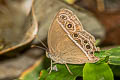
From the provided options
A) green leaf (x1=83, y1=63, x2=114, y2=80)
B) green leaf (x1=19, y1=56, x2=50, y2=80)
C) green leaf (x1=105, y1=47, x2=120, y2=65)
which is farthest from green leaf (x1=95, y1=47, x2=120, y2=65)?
green leaf (x1=19, y1=56, x2=50, y2=80)

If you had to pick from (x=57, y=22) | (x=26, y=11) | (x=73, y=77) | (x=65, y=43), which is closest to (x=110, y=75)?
(x=73, y=77)

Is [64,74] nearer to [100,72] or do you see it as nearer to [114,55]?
[100,72]

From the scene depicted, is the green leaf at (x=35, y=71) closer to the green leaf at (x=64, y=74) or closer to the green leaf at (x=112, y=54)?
the green leaf at (x=64, y=74)

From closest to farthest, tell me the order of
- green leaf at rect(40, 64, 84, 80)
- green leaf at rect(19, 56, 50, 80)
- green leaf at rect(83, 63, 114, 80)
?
green leaf at rect(83, 63, 114, 80), green leaf at rect(40, 64, 84, 80), green leaf at rect(19, 56, 50, 80)

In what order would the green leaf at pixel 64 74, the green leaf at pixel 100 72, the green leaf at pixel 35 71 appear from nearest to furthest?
the green leaf at pixel 100 72 < the green leaf at pixel 64 74 < the green leaf at pixel 35 71

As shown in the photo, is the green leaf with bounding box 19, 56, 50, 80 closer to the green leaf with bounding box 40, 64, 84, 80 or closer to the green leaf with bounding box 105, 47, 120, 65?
the green leaf with bounding box 40, 64, 84, 80

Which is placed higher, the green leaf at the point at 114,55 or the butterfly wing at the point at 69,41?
the butterfly wing at the point at 69,41

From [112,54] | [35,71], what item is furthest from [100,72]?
[35,71]

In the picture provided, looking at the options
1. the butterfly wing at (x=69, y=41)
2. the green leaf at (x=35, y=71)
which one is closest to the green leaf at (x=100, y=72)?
the butterfly wing at (x=69, y=41)

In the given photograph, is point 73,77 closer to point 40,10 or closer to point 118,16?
point 40,10
